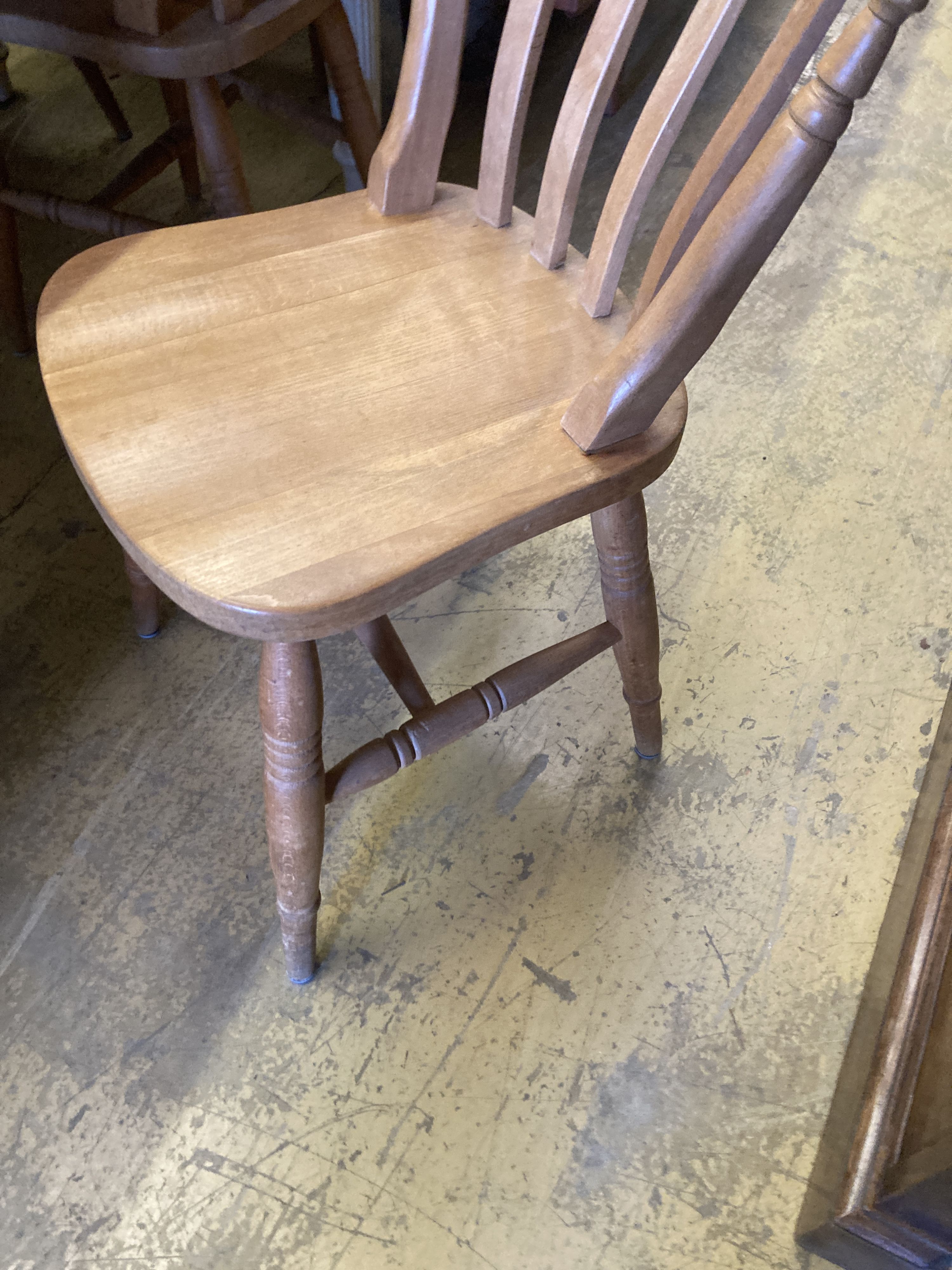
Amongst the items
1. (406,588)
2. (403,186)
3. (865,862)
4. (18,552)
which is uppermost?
(403,186)

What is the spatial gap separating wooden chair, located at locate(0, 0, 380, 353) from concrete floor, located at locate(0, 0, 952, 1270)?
0.97 ft

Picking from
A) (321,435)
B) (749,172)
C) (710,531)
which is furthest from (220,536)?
(710,531)

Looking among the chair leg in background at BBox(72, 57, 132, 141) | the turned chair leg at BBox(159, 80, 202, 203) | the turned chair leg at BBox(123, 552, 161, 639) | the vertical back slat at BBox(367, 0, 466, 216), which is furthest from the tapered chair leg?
the chair leg in background at BBox(72, 57, 132, 141)

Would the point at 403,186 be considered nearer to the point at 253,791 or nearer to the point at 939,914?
the point at 253,791

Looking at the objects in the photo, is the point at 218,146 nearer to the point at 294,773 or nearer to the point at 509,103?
the point at 509,103

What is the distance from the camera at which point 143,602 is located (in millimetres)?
1200

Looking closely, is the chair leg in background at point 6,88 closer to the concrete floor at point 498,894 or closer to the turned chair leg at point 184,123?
the turned chair leg at point 184,123

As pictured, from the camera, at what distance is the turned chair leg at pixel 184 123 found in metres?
1.50

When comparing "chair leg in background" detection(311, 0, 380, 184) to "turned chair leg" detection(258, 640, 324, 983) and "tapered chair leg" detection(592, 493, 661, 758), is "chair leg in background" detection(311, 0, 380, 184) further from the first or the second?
"turned chair leg" detection(258, 640, 324, 983)

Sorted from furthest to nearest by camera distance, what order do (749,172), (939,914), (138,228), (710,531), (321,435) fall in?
(710,531)
(138,228)
(939,914)
(321,435)
(749,172)

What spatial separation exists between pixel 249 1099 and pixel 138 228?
1.03 metres

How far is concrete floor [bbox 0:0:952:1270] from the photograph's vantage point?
0.92 metres

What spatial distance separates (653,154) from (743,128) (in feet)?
0.32

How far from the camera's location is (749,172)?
0.59 meters
